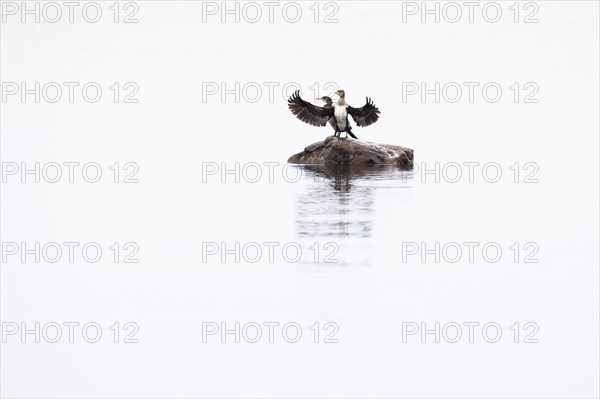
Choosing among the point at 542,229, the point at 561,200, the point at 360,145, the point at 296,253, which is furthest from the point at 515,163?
the point at 296,253

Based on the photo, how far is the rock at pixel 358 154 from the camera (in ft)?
101

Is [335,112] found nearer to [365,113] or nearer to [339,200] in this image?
[365,113]

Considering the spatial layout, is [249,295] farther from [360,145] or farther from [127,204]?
[360,145]

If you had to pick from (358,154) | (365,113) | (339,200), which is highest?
(365,113)

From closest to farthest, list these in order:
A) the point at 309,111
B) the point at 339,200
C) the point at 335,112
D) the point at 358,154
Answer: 1. the point at 339,200
2. the point at 358,154
3. the point at 335,112
4. the point at 309,111

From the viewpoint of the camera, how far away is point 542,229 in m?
22.4

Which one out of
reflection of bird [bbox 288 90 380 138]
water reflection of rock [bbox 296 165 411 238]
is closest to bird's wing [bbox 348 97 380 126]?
reflection of bird [bbox 288 90 380 138]

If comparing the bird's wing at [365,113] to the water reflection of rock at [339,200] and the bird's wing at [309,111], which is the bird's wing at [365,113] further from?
the water reflection of rock at [339,200]

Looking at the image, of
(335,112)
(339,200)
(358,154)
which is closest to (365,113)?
(335,112)

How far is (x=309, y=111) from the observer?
3153 cm

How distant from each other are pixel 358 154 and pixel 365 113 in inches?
45.6

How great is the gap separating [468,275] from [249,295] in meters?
3.13

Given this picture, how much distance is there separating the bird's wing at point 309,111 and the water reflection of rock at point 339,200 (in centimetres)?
105

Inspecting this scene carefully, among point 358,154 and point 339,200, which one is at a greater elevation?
point 358,154
